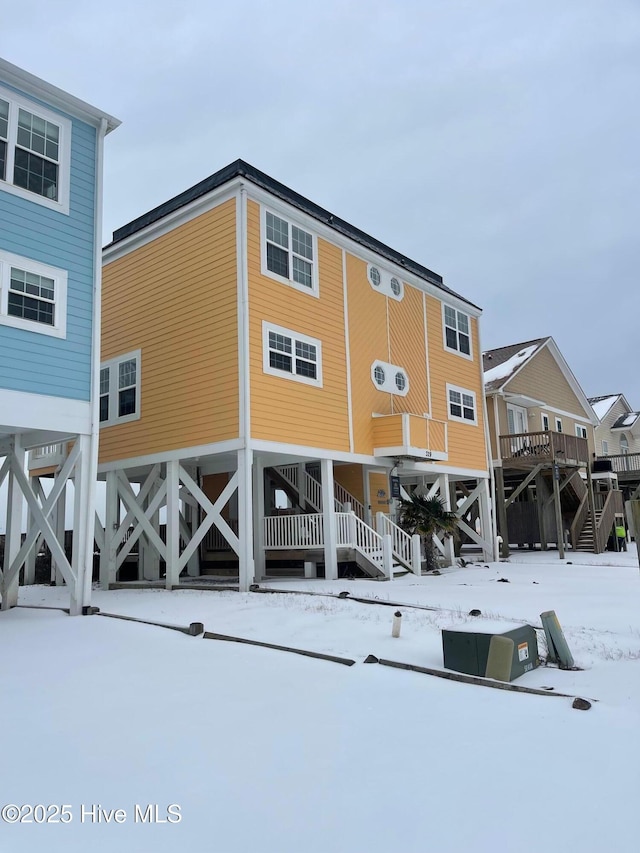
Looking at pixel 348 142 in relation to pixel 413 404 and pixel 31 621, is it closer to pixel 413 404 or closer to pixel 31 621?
pixel 413 404

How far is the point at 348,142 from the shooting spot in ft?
309

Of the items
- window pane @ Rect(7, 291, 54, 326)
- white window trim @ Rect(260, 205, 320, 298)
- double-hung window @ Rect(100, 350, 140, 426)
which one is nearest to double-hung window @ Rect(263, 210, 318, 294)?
white window trim @ Rect(260, 205, 320, 298)

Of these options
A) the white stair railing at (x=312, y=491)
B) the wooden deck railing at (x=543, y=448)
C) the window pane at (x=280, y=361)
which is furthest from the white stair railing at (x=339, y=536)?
the wooden deck railing at (x=543, y=448)

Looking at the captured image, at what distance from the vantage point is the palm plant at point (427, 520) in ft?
59.0

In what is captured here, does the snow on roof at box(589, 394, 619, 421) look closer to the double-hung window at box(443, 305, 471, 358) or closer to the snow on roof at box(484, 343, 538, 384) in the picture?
the snow on roof at box(484, 343, 538, 384)

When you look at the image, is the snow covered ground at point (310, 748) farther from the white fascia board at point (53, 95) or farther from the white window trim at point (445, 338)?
the white window trim at point (445, 338)

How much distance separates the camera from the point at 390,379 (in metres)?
19.3

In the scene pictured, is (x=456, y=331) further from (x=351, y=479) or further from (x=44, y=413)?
(x=44, y=413)

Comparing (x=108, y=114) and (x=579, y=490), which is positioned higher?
(x=108, y=114)

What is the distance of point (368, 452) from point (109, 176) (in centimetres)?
12039

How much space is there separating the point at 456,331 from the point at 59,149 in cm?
1430

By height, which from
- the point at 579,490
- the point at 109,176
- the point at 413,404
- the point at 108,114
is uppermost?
the point at 109,176

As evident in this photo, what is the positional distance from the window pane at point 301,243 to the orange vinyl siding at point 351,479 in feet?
21.8

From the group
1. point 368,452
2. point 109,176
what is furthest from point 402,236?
point 368,452
